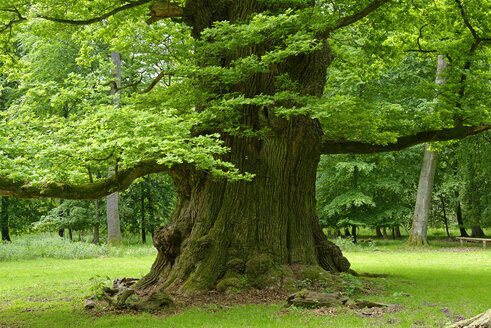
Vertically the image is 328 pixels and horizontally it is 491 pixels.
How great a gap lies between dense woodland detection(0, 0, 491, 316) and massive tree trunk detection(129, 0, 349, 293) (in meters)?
0.03

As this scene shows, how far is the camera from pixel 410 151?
23.8 metres

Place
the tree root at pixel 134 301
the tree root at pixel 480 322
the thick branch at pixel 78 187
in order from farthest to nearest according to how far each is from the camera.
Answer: the tree root at pixel 134 301 < the thick branch at pixel 78 187 < the tree root at pixel 480 322

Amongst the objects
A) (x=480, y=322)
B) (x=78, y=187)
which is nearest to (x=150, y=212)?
(x=78, y=187)

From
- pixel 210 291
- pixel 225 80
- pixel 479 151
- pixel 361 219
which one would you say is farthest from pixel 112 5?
pixel 479 151

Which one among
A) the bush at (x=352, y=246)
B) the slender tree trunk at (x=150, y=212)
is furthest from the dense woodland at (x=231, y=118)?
the slender tree trunk at (x=150, y=212)

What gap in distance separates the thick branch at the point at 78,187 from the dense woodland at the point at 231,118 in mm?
24

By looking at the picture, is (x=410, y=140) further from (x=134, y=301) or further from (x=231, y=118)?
(x=134, y=301)

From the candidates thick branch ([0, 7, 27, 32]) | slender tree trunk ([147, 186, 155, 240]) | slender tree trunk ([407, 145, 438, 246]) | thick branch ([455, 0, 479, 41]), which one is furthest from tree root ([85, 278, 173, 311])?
slender tree trunk ([147, 186, 155, 240])

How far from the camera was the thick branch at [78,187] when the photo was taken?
7562 mm

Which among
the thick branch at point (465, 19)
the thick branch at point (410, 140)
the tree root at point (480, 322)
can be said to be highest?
the thick branch at point (465, 19)

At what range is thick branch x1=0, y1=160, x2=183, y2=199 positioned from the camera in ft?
24.8

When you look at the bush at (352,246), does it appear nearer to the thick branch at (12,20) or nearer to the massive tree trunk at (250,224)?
the massive tree trunk at (250,224)

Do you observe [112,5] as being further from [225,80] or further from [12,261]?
[12,261]

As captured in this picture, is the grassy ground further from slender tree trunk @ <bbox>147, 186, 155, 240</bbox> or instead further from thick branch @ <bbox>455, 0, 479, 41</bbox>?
slender tree trunk @ <bbox>147, 186, 155, 240</bbox>
